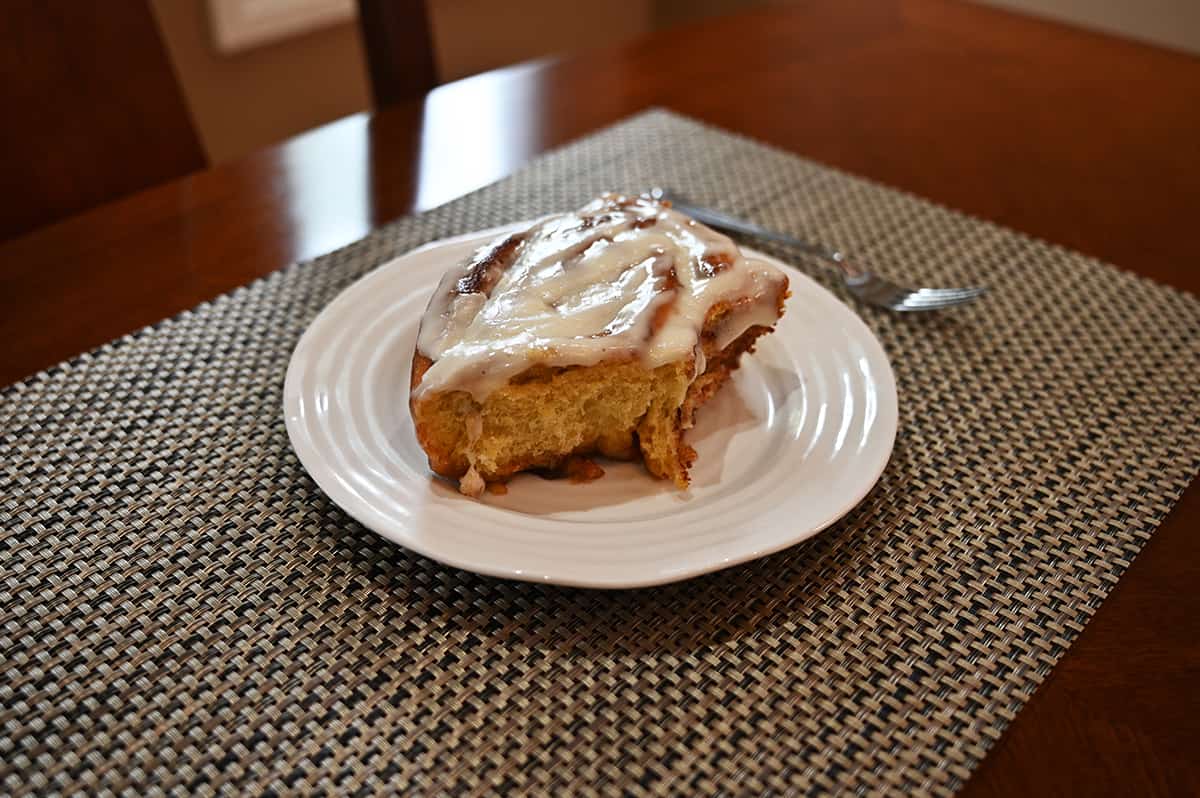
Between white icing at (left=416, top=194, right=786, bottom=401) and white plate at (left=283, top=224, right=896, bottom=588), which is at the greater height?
white icing at (left=416, top=194, right=786, bottom=401)

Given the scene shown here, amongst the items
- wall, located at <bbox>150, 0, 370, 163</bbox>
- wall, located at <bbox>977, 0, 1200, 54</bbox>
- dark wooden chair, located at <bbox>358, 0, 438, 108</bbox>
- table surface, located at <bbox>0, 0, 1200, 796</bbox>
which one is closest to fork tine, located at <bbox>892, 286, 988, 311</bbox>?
table surface, located at <bbox>0, 0, 1200, 796</bbox>

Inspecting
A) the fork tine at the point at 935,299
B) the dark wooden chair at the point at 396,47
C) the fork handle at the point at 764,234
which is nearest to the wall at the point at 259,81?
the dark wooden chair at the point at 396,47

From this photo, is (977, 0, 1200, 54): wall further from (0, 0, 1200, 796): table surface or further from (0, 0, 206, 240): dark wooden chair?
(0, 0, 206, 240): dark wooden chair

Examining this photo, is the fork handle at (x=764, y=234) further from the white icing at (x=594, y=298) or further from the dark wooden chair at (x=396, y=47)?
the dark wooden chair at (x=396, y=47)

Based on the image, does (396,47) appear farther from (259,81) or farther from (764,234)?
(259,81)

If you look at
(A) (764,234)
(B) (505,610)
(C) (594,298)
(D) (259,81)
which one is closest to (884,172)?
(A) (764,234)

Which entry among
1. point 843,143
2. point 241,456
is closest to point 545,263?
point 241,456
